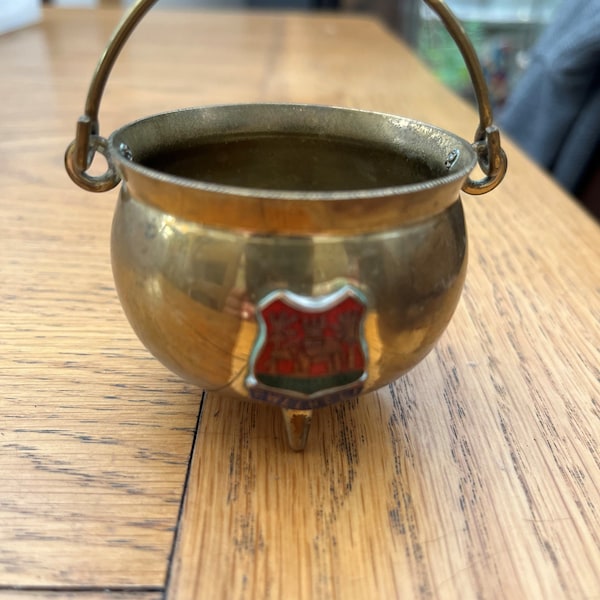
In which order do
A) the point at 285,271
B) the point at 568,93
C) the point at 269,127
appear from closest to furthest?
the point at 285,271
the point at 269,127
the point at 568,93

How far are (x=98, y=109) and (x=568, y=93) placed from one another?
3.24 ft

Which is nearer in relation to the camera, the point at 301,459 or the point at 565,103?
the point at 301,459

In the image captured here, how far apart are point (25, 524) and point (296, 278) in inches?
7.2

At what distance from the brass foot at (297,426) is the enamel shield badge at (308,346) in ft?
0.10

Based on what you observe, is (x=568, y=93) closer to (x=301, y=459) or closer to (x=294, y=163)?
(x=294, y=163)

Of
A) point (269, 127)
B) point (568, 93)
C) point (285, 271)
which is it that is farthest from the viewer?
point (568, 93)

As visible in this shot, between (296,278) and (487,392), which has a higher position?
(296,278)

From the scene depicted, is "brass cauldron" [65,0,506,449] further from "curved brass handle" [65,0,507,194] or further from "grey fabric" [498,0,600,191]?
"grey fabric" [498,0,600,191]

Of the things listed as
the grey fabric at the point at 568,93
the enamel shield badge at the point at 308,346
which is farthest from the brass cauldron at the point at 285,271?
the grey fabric at the point at 568,93

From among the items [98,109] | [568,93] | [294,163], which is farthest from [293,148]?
[568,93]

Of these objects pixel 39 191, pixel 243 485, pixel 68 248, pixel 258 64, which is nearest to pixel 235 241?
pixel 243 485

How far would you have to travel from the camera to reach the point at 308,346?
309 mm

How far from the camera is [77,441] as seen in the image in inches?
15.1

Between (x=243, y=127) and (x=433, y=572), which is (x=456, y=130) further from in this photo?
(x=433, y=572)
